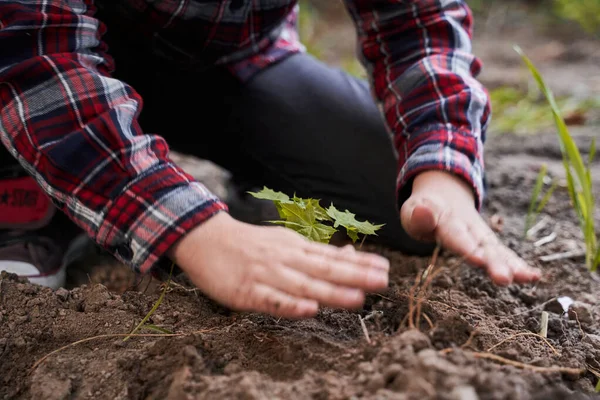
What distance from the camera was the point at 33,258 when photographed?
1441 mm

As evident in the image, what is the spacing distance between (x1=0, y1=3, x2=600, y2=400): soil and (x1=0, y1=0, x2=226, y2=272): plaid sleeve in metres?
0.17

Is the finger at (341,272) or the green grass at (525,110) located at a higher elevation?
the finger at (341,272)

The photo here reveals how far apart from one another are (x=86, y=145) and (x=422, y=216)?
1.87ft

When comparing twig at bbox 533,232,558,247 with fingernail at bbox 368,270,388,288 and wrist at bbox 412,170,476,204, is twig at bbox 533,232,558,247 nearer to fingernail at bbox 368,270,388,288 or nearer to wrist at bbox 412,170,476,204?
wrist at bbox 412,170,476,204

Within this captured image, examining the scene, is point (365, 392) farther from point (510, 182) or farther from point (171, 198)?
point (510, 182)

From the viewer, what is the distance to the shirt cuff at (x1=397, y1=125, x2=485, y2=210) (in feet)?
4.03

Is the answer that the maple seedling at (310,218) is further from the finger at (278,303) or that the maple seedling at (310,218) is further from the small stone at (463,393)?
the small stone at (463,393)

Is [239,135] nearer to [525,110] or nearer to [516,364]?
[516,364]

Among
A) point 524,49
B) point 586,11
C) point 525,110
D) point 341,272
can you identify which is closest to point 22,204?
point 341,272

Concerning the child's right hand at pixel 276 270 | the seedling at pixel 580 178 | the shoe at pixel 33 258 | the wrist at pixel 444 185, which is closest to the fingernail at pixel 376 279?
the child's right hand at pixel 276 270

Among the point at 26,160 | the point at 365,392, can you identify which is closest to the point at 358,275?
the point at 365,392

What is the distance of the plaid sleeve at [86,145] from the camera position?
98 centimetres

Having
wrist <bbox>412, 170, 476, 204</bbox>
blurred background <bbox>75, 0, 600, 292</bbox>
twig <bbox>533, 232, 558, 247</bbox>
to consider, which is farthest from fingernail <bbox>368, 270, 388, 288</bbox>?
twig <bbox>533, 232, 558, 247</bbox>

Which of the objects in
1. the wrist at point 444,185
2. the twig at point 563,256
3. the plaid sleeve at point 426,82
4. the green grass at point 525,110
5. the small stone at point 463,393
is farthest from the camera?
the green grass at point 525,110
